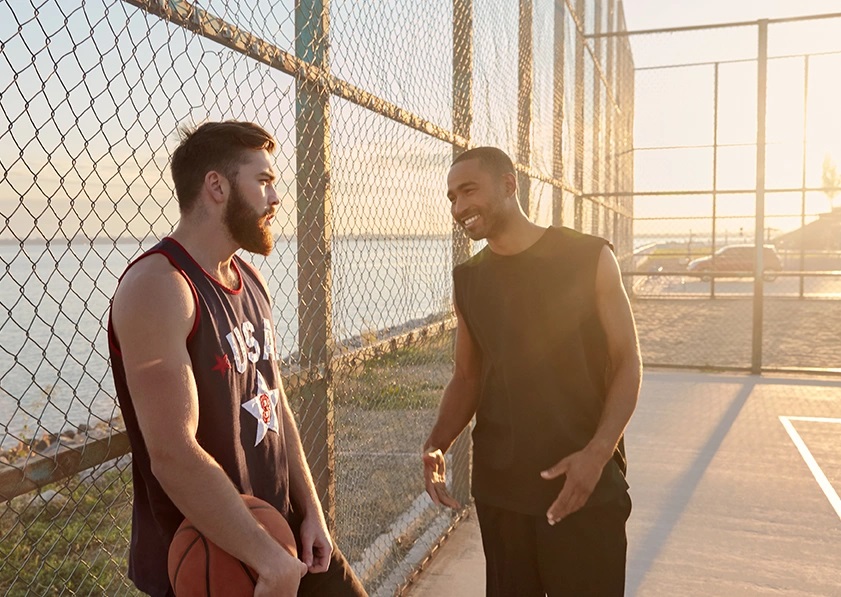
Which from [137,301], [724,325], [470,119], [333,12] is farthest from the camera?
[724,325]

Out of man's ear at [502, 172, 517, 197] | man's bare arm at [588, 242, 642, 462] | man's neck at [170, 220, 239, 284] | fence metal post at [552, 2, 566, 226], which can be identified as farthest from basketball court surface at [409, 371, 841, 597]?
man's neck at [170, 220, 239, 284]

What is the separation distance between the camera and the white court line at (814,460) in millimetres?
4883

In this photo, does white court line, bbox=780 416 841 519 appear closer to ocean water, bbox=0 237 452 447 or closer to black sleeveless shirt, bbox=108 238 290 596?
ocean water, bbox=0 237 452 447

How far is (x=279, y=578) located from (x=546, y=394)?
1.14 metres

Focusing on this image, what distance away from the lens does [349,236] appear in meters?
3.41

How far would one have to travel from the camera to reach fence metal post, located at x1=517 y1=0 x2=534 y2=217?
5422 millimetres

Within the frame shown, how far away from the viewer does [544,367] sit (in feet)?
8.30

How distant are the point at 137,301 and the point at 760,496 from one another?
4488mm

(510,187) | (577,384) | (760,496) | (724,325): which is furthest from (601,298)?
(724,325)

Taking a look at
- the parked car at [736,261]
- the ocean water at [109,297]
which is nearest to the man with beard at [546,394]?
the ocean water at [109,297]

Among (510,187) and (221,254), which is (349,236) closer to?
(510,187)

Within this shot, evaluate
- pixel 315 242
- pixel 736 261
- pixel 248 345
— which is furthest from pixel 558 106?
pixel 736 261

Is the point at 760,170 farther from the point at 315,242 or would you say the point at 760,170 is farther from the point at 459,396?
the point at 315,242

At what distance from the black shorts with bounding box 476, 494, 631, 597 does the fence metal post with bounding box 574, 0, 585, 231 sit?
693 cm
